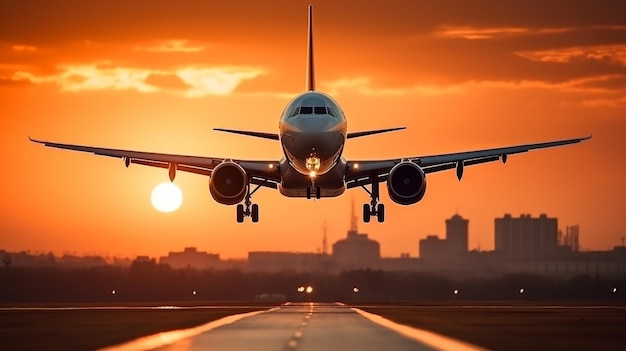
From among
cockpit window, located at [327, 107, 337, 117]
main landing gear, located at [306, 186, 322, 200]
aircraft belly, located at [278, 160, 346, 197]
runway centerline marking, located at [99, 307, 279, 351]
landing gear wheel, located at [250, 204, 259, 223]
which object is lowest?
runway centerline marking, located at [99, 307, 279, 351]

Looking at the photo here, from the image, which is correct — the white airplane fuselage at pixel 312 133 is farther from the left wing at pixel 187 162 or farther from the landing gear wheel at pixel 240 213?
the landing gear wheel at pixel 240 213

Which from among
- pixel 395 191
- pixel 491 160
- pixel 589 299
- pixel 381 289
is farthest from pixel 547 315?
pixel 381 289

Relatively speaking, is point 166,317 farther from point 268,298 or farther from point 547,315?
point 268,298

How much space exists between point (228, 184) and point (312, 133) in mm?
8869

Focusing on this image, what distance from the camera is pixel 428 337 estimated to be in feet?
157

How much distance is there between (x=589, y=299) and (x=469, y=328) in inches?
2928

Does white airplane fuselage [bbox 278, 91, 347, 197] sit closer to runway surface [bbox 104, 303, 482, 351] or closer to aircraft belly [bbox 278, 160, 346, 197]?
aircraft belly [bbox 278, 160, 346, 197]

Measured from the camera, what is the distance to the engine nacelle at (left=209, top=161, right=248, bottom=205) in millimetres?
76562

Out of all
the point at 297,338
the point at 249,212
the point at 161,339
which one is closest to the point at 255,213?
the point at 249,212

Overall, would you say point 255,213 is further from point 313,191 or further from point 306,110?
point 306,110

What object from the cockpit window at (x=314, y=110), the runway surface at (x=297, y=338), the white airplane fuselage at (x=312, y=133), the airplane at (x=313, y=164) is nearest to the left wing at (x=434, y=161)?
the airplane at (x=313, y=164)

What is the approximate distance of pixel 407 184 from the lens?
7769 centimetres

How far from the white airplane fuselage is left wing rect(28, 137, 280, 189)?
13.6 feet

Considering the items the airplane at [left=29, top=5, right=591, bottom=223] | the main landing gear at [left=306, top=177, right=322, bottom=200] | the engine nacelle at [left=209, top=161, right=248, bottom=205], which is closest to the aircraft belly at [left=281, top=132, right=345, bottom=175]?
the airplane at [left=29, top=5, right=591, bottom=223]
